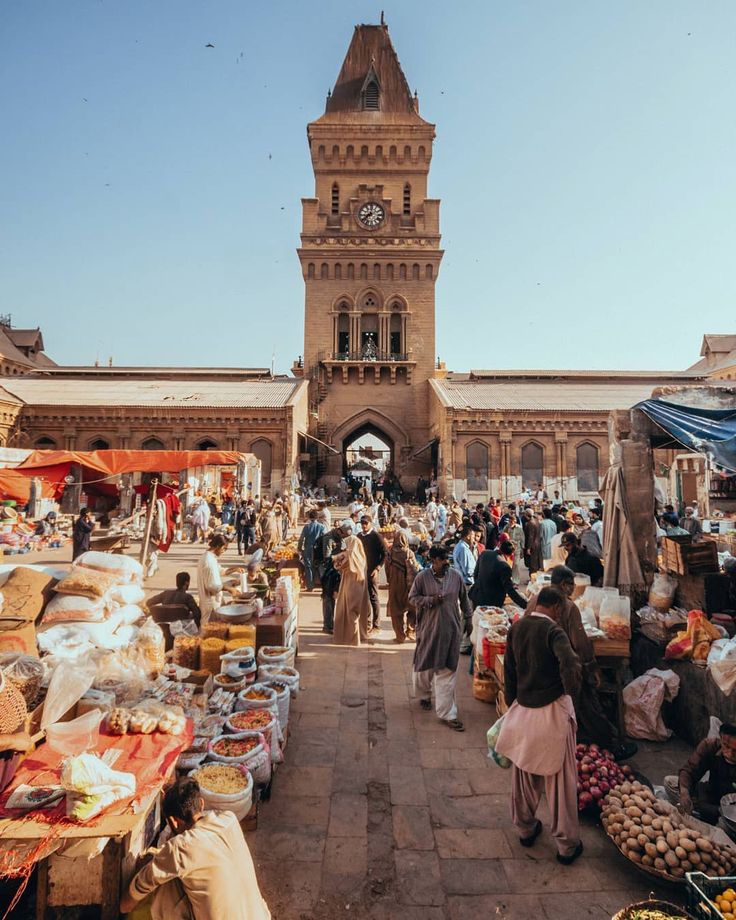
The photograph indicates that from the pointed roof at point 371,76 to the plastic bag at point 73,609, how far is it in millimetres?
34710

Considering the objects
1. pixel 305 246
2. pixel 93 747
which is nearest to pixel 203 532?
pixel 93 747

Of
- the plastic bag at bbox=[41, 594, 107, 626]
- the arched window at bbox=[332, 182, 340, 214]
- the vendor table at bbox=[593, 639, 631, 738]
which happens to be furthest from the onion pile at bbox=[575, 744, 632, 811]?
the arched window at bbox=[332, 182, 340, 214]

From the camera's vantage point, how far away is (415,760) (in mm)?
4703

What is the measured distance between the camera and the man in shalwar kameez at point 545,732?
135 inches

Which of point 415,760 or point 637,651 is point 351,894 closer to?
point 415,760

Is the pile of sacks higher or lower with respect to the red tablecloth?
higher

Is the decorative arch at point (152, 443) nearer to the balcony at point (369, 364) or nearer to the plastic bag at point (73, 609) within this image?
the balcony at point (369, 364)

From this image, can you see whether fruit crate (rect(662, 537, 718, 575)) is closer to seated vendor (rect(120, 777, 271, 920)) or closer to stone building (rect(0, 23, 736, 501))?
seated vendor (rect(120, 777, 271, 920))

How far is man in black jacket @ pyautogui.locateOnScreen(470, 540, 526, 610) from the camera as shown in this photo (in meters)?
6.41

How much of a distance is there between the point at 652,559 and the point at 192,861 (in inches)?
235

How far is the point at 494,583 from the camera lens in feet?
21.6

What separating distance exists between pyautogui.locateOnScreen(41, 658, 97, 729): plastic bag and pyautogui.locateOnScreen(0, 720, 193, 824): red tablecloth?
21 centimetres

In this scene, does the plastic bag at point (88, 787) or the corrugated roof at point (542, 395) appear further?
the corrugated roof at point (542, 395)

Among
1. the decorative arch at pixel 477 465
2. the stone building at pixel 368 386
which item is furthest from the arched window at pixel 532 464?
the decorative arch at pixel 477 465
